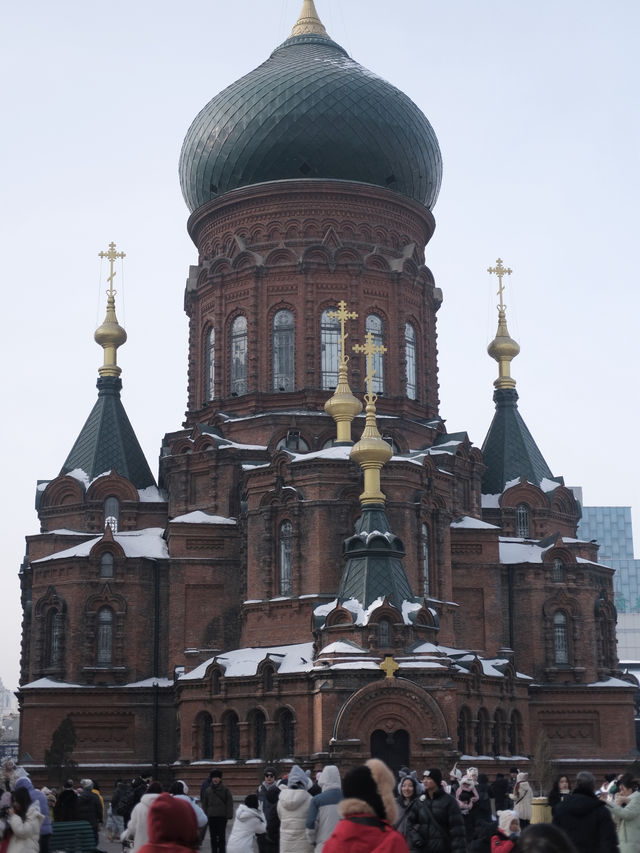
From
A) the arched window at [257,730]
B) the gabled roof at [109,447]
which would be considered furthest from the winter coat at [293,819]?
the gabled roof at [109,447]

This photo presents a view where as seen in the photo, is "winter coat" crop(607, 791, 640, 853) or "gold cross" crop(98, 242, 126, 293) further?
"gold cross" crop(98, 242, 126, 293)

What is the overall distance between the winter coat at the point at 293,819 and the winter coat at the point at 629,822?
2531 mm

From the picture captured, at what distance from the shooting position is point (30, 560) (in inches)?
1507

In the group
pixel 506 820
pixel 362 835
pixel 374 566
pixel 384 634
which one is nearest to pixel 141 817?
pixel 506 820

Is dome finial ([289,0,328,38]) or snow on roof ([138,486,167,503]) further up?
dome finial ([289,0,328,38])

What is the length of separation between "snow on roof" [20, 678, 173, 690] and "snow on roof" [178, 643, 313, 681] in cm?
181

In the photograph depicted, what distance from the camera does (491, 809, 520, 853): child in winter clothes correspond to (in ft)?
33.7

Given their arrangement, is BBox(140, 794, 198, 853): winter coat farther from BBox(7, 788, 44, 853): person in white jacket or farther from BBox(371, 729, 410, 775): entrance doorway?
BBox(371, 729, 410, 775): entrance doorway

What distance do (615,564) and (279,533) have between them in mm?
105205

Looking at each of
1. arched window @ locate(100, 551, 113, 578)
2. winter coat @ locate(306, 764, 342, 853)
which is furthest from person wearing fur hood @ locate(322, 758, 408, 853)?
arched window @ locate(100, 551, 113, 578)

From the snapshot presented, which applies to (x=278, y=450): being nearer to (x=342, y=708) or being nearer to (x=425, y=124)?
(x=342, y=708)

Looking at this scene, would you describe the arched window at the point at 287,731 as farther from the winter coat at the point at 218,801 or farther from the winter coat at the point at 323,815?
the winter coat at the point at 323,815

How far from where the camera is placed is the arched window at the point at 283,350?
125 ft

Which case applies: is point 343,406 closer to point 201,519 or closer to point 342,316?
point 342,316
